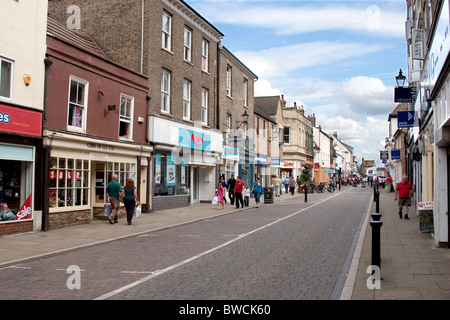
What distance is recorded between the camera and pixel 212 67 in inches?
1067

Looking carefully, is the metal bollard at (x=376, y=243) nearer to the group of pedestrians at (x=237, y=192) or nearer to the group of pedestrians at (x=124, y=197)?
the group of pedestrians at (x=124, y=197)

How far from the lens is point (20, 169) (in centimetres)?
1295

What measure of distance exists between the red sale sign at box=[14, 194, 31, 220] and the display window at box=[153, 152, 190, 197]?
779 cm

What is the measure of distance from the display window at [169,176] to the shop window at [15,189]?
7783 mm

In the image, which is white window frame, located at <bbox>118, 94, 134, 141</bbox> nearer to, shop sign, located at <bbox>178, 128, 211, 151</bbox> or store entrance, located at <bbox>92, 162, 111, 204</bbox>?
store entrance, located at <bbox>92, 162, 111, 204</bbox>

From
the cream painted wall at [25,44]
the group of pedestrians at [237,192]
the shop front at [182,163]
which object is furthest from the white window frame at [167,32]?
the cream painted wall at [25,44]

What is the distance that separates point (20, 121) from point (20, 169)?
58.8 inches

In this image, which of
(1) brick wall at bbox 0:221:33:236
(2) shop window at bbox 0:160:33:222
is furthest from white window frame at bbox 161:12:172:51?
(1) brick wall at bbox 0:221:33:236

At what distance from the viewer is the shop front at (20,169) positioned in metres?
12.1

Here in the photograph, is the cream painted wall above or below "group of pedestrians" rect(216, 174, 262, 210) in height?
above

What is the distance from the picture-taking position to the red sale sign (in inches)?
499

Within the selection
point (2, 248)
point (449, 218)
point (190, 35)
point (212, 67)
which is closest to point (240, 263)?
point (449, 218)

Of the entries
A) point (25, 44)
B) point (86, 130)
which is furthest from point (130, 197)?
point (25, 44)
